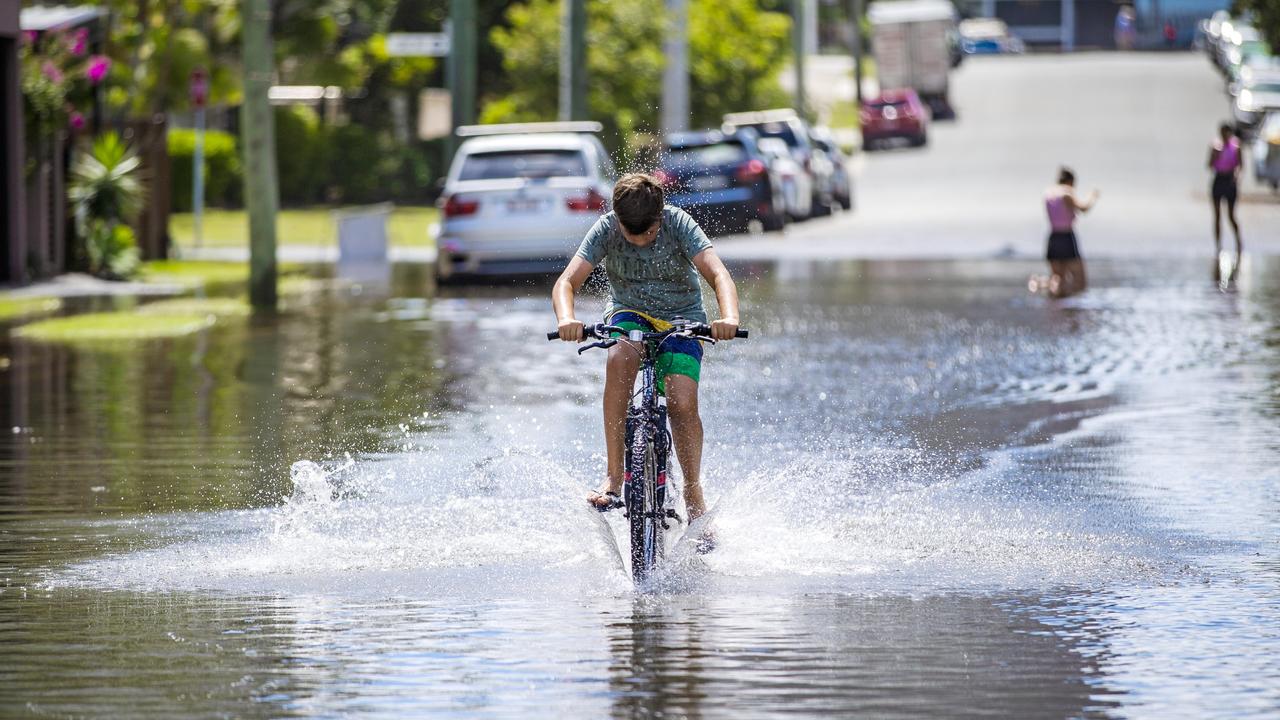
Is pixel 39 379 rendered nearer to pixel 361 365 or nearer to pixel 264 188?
pixel 361 365

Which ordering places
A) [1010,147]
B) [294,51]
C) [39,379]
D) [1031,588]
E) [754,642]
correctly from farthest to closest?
1. [1010,147]
2. [294,51]
3. [39,379]
4. [1031,588]
5. [754,642]

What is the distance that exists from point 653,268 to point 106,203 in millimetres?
Answer: 20036

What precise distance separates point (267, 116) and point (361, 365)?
638 cm

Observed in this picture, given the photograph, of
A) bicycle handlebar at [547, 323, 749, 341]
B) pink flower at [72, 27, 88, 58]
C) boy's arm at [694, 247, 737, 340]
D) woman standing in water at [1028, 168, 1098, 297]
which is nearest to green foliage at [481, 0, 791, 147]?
pink flower at [72, 27, 88, 58]

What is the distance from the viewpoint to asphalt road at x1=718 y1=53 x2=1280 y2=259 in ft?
118

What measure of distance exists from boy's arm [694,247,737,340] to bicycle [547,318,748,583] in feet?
0.20

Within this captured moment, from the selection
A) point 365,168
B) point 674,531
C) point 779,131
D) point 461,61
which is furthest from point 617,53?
point 674,531

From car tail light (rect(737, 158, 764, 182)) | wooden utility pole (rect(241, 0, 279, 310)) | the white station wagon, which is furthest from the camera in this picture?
car tail light (rect(737, 158, 764, 182))

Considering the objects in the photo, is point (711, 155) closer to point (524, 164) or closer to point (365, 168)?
point (524, 164)

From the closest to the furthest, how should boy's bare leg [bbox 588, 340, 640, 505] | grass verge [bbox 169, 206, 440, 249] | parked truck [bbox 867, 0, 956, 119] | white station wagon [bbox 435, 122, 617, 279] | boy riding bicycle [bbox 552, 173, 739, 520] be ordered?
1. boy riding bicycle [bbox 552, 173, 739, 520]
2. boy's bare leg [bbox 588, 340, 640, 505]
3. white station wagon [bbox 435, 122, 617, 279]
4. grass verge [bbox 169, 206, 440, 249]
5. parked truck [bbox 867, 0, 956, 119]

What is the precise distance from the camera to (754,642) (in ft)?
25.1

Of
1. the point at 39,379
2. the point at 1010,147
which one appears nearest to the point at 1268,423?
the point at 39,379

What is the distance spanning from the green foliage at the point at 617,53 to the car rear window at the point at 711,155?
10.2 metres

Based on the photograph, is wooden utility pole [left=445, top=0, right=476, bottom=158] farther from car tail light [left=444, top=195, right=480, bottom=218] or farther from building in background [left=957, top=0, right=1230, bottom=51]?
building in background [left=957, top=0, right=1230, bottom=51]
